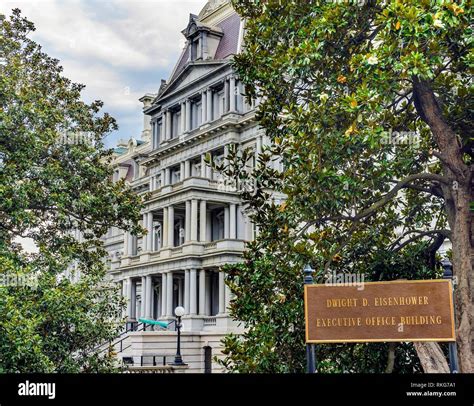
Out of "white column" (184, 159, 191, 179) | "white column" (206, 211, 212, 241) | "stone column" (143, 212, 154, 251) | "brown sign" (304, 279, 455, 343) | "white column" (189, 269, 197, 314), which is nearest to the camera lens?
"brown sign" (304, 279, 455, 343)

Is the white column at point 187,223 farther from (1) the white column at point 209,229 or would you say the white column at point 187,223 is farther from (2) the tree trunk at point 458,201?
(2) the tree trunk at point 458,201

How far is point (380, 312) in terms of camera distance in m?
9.35

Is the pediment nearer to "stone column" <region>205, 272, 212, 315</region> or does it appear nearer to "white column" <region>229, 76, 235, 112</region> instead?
"white column" <region>229, 76, 235, 112</region>

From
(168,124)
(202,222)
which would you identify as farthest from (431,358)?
(202,222)

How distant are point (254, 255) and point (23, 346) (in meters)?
4.01

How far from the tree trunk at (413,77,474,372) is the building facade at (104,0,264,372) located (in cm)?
352

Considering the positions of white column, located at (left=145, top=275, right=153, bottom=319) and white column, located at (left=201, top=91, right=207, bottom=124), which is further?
white column, located at (left=145, top=275, right=153, bottom=319)

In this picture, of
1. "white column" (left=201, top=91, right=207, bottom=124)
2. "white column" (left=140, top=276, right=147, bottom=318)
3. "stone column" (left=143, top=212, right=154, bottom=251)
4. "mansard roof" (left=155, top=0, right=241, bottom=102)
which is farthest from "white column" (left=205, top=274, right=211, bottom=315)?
"mansard roof" (left=155, top=0, right=241, bottom=102)

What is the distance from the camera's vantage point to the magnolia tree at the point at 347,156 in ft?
31.7

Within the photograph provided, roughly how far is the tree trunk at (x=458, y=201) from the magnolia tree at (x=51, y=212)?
246 inches

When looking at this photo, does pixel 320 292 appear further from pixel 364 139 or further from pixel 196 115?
pixel 196 115

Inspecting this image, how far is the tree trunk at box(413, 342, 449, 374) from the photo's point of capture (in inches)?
383

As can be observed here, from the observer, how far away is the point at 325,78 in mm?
10820
